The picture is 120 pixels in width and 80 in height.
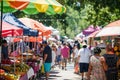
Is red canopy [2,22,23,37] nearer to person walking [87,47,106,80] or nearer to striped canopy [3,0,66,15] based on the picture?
person walking [87,47,106,80]

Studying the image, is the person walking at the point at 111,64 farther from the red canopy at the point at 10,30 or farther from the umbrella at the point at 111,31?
the red canopy at the point at 10,30

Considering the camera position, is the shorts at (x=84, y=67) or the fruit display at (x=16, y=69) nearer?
the fruit display at (x=16, y=69)

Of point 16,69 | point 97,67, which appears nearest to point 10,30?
point 16,69

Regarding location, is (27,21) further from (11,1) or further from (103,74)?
(11,1)

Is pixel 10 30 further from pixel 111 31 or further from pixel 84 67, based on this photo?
pixel 84 67

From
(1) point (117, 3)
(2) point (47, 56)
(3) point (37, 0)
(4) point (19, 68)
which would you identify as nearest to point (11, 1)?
(3) point (37, 0)

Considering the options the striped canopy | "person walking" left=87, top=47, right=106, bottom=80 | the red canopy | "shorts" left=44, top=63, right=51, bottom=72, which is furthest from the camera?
"shorts" left=44, top=63, right=51, bottom=72

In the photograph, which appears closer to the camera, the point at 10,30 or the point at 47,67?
the point at 10,30

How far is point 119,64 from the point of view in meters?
13.0

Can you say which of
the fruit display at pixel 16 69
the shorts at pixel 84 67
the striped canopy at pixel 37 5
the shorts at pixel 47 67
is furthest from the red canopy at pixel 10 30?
the shorts at pixel 84 67

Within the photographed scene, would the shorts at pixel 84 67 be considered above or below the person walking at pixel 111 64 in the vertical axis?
below

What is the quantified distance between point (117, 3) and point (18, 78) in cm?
986

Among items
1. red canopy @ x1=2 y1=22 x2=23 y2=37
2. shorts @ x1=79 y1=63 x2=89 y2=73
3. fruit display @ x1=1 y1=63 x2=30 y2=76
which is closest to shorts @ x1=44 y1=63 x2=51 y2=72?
shorts @ x1=79 y1=63 x2=89 y2=73

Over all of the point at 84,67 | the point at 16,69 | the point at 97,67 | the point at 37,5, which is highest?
the point at 37,5
